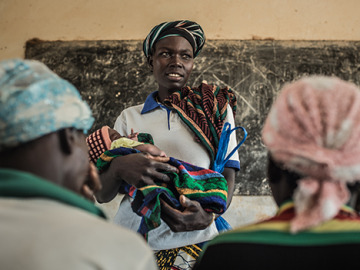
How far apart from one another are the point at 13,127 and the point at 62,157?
0.15m

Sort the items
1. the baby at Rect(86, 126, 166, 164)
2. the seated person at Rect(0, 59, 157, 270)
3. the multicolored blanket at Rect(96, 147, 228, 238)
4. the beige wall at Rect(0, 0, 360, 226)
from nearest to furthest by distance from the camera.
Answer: the seated person at Rect(0, 59, 157, 270), the multicolored blanket at Rect(96, 147, 228, 238), the baby at Rect(86, 126, 166, 164), the beige wall at Rect(0, 0, 360, 226)

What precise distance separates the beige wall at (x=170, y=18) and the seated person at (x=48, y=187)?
276 cm

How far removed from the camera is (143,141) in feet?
6.38

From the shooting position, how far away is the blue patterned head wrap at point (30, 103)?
1.02 meters

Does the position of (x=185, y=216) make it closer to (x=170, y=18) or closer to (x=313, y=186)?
(x=313, y=186)

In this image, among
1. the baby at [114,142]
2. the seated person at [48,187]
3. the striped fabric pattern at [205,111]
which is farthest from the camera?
the striped fabric pattern at [205,111]

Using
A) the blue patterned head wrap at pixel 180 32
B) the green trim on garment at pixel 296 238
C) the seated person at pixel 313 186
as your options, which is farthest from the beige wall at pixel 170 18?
the green trim on garment at pixel 296 238

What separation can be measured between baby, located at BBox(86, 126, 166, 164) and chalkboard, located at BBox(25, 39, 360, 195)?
1.70 m

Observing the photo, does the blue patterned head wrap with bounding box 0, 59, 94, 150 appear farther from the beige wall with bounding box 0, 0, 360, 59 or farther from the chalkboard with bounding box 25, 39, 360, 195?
the beige wall with bounding box 0, 0, 360, 59

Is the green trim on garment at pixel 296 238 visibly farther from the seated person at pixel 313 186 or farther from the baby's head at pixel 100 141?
the baby's head at pixel 100 141

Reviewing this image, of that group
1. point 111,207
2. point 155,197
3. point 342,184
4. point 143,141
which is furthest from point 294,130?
point 111,207

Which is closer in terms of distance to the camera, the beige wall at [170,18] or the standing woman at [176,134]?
the standing woman at [176,134]

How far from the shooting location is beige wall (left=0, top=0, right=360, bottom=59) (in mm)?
3705

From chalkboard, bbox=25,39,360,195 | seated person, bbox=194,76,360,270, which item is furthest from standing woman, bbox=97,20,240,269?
chalkboard, bbox=25,39,360,195
